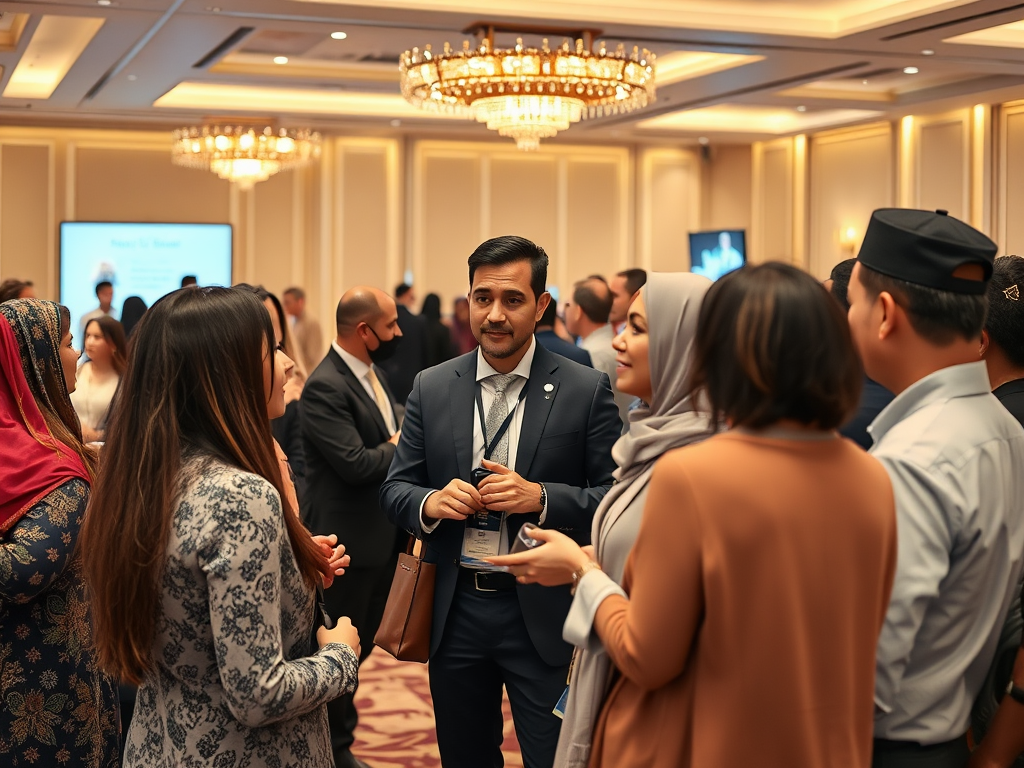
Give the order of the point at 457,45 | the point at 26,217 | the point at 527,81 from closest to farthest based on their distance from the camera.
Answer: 1. the point at 527,81
2. the point at 457,45
3. the point at 26,217

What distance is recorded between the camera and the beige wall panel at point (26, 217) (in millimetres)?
12914

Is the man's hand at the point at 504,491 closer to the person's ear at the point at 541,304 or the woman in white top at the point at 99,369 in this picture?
the person's ear at the point at 541,304

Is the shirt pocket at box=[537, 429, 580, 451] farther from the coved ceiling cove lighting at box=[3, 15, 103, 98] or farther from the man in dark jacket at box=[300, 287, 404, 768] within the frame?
the coved ceiling cove lighting at box=[3, 15, 103, 98]

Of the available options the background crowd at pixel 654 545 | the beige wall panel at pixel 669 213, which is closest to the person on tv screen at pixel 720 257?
the beige wall panel at pixel 669 213

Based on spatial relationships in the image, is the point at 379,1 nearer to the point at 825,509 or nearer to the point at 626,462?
the point at 626,462

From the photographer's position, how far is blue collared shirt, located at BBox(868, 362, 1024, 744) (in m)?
1.72

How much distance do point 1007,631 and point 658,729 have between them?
0.78 metres

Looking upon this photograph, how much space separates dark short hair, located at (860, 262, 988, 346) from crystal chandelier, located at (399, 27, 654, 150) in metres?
5.76

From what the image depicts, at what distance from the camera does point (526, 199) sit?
1454 cm

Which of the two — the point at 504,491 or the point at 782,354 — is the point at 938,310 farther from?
the point at 504,491

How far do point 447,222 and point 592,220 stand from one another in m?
2.06

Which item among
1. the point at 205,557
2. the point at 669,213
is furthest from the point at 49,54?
the point at 205,557

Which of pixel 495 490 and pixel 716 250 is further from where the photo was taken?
pixel 716 250

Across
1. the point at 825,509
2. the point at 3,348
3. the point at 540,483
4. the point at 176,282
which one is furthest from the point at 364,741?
the point at 176,282
